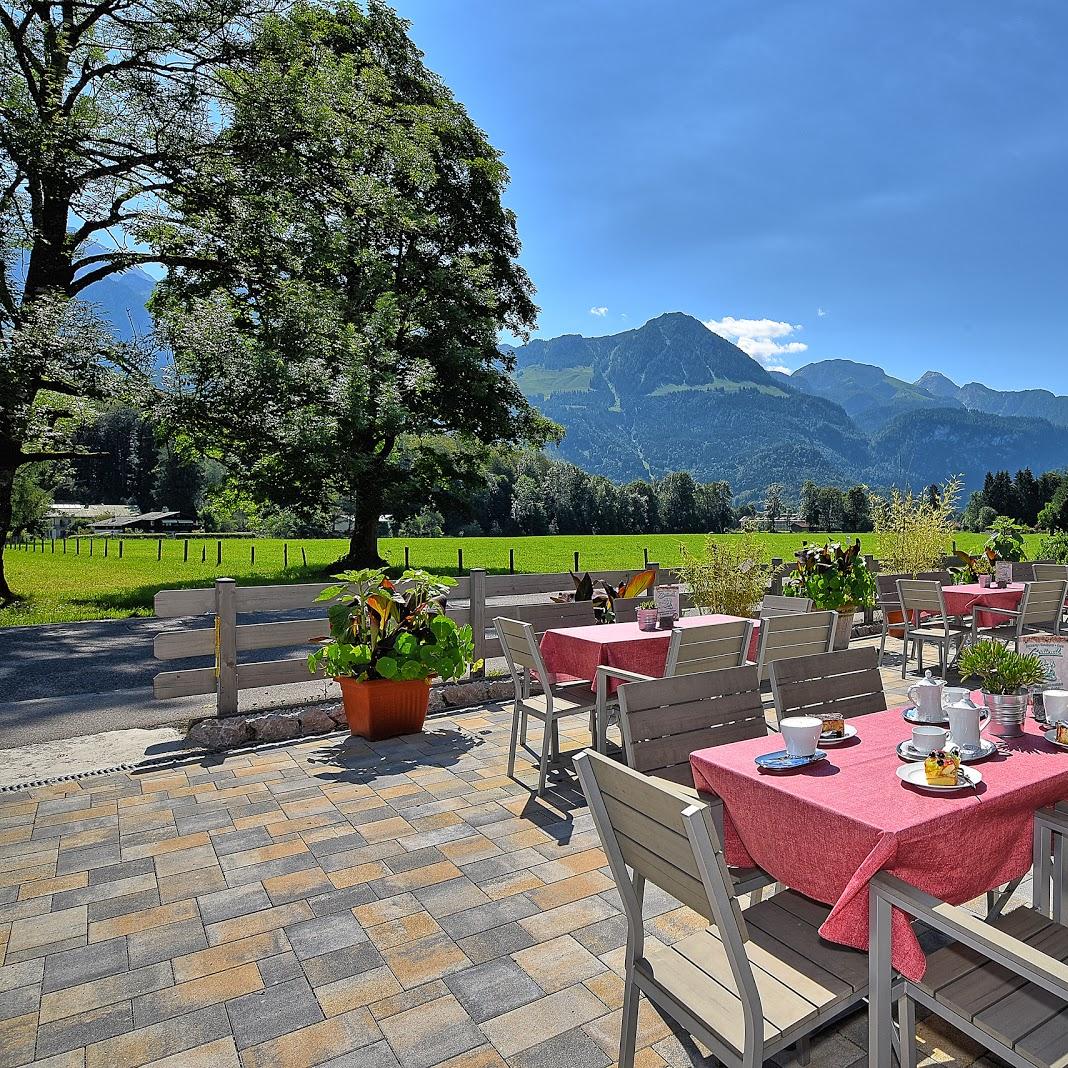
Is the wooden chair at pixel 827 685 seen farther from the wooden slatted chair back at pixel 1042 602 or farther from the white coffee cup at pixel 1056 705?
the wooden slatted chair back at pixel 1042 602

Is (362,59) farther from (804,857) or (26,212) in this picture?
(804,857)

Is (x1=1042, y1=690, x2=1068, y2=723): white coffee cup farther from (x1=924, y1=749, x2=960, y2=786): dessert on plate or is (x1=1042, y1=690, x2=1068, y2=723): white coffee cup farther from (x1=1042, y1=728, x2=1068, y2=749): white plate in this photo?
(x1=924, y1=749, x2=960, y2=786): dessert on plate

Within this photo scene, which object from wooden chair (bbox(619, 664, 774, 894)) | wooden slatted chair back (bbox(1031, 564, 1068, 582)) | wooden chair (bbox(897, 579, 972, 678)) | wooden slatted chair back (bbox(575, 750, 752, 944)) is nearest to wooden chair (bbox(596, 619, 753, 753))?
wooden chair (bbox(619, 664, 774, 894))

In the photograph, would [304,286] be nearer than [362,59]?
Yes

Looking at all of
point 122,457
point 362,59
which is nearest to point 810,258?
point 362,59

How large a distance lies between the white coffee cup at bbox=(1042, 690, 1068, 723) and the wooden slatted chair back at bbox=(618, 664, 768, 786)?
91 centimetres

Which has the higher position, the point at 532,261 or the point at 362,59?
the point at 362,59

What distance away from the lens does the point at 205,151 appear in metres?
14.3

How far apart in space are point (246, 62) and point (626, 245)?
36.2 meters

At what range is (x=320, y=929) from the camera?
2.62 m

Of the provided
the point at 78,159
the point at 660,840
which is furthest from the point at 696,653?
the point at 78,159

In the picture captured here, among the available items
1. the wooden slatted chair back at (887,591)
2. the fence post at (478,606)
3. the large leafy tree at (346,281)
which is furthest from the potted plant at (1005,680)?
the large leafy tree at (346,281)

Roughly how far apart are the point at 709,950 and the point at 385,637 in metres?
3.53

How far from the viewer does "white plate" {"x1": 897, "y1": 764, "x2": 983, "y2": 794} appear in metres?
1.78
